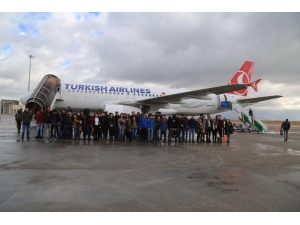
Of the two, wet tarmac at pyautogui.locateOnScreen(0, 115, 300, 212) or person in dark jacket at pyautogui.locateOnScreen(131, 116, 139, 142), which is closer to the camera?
wet tarmac at pyautogui.locateOnScreen(0, 115, 300, 212)

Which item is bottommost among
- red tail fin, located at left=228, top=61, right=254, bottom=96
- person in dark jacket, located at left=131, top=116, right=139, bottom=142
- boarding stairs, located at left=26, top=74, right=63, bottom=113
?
person in dark jacket, located at left=131, top=116, right=139, bottom=142

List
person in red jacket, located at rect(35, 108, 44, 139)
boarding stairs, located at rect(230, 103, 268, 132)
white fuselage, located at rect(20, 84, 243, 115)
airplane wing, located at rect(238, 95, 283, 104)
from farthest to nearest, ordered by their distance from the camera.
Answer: boarding stairs, located at rect(230, 103, 268, 132)
airplane wing, located at rect(238, 95, 283, 104)
white fuselage, located at rect(20, 84, 243, 115)
person in red jacket, located at rect(35, 108, 44, 139)

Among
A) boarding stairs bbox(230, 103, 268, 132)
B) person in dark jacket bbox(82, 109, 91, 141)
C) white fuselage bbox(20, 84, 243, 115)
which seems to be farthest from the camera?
boarding stairs bbox(230, 103, 268, 132)

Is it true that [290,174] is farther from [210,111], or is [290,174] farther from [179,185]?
[210,111]

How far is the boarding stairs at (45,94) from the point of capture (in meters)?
15.4

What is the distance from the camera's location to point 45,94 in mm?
16250

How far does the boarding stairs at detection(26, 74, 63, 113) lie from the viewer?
1535cm

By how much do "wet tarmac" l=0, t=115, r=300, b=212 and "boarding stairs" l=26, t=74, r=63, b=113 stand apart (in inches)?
325

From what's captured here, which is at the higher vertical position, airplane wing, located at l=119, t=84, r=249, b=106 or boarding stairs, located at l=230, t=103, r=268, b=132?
airplane wing, located at l=119, t=84, r=249, b=106

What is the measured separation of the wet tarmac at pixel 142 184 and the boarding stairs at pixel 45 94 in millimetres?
8254

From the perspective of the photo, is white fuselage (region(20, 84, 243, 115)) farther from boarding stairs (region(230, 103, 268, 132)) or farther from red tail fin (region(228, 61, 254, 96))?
red tail fin (region(228, 61, 254, 96))

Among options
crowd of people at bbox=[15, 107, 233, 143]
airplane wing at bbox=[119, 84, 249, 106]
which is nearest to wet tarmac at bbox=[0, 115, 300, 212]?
crowd of people at bbox=[15, 107, 233, 143]

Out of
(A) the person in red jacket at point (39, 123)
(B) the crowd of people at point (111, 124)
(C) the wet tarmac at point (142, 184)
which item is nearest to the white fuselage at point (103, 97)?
(B) the crowd of people at point (111, 124)

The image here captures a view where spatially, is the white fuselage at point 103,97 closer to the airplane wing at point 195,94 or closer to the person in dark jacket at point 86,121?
the airplane wing at point 195,94
